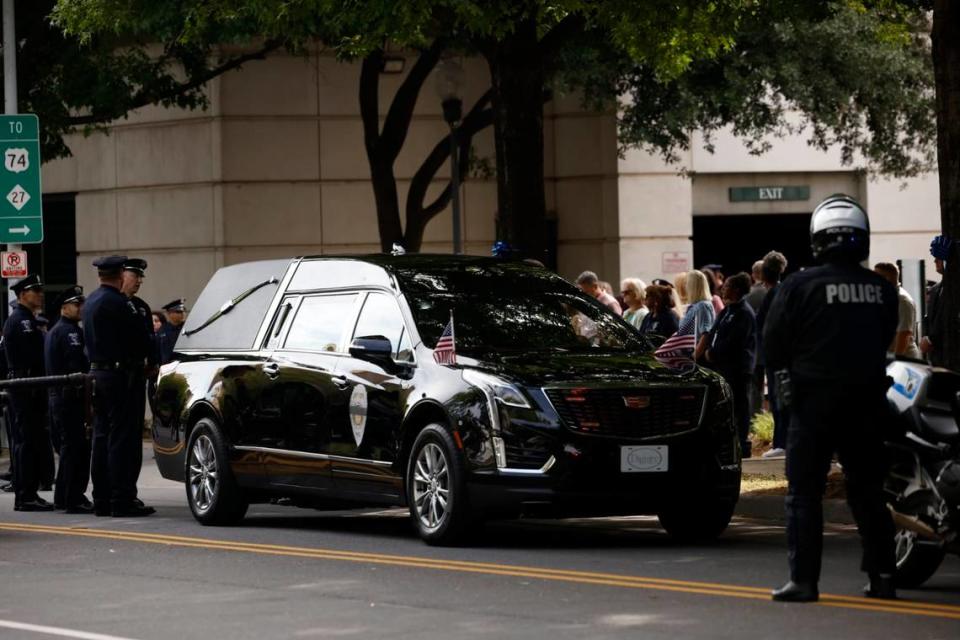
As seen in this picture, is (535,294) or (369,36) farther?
(369,36)

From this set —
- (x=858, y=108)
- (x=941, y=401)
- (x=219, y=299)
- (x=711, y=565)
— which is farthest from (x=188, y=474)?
(x=858, y=108)

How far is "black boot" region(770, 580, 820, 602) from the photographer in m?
9.30

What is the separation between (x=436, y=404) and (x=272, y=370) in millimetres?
2057

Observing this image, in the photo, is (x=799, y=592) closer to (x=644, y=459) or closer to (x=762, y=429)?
(x=644, y=459)

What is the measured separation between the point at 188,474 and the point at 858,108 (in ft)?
54.8

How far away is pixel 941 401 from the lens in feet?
31.8

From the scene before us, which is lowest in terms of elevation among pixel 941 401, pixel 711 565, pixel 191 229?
pixel 711 565

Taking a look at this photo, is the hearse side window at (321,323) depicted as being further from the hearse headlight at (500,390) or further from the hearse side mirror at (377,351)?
the hearse headlight at (500,390)

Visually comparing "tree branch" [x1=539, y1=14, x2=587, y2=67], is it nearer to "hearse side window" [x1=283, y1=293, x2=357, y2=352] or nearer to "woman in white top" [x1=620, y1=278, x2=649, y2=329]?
"woman in white top" [x1=620, y1=278, x2=649, y2=329]

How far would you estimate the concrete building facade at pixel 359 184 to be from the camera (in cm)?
3114

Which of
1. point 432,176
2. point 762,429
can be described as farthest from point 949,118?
point 432,176

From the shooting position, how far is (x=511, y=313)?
13023 mm

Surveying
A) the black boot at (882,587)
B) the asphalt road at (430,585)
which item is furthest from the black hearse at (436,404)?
the black boot at (882,587)

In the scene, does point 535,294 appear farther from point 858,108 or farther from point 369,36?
point 858,108
